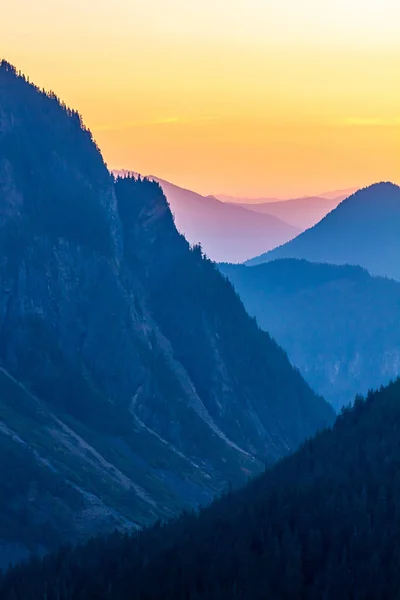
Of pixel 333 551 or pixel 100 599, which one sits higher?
pixel 333 551

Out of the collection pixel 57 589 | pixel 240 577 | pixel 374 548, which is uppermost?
pixel 374 548

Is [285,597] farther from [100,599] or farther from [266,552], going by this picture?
[100,599]

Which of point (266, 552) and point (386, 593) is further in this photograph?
point (266, 552)

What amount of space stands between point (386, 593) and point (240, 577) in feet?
66.4

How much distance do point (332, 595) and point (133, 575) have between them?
29.3m

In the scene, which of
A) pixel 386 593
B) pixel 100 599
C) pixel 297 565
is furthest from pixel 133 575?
pixel 386 593

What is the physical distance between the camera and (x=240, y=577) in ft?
630

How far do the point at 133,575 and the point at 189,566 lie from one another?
25.9 feet

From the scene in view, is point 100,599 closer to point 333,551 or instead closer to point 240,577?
point 240,577

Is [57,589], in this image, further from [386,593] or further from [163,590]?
[386,593]

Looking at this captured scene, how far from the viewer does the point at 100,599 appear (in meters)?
192

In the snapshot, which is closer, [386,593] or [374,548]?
[386,593]

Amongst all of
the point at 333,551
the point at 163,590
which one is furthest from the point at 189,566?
the point at 333,551

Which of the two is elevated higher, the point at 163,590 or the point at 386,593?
the point at 386,593
